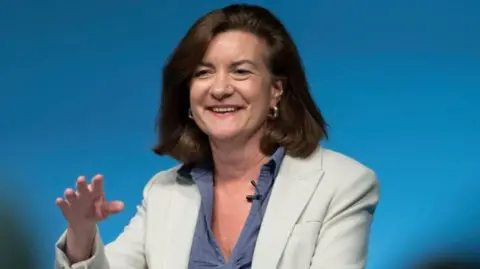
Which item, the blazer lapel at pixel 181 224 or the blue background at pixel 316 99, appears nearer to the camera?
the blazer lapel at pixel 181 224

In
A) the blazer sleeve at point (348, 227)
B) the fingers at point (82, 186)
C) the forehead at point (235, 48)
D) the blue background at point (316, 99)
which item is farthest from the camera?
the blue background at point (316, 99)

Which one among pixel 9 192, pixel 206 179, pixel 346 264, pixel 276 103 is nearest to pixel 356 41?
pixel 276 103

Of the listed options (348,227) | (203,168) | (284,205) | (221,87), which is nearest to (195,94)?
(221,87)

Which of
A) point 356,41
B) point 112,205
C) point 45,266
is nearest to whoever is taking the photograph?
point 112,205

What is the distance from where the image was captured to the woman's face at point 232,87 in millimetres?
1509

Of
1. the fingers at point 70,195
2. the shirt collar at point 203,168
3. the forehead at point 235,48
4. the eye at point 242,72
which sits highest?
the forehead at point 235,48

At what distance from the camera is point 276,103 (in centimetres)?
158

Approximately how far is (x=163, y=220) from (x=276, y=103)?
33 centimetres

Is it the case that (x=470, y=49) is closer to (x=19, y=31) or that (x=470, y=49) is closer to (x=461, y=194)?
(x=461, y=194)

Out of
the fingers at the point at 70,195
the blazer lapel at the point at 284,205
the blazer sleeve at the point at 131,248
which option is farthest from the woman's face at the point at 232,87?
the fingers at the point at 70,195

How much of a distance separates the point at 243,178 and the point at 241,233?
0.45 ft

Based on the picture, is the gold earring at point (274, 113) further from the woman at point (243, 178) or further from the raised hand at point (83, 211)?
the raised hand at point (83, 211)

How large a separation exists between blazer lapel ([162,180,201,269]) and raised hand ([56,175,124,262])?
0.18 meters

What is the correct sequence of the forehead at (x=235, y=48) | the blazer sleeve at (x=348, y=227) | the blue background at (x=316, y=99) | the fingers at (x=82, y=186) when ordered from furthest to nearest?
the blue background at (x=316, y=99), the forehead at (x=235, y=48), the blazer sleeve at (x=348, y=227), the fingers at (x=82, y=186)
